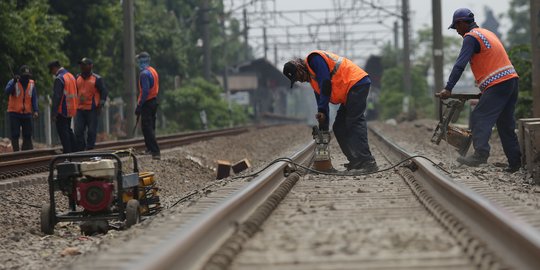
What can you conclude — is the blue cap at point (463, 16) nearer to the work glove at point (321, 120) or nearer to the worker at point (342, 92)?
the worker at point (342, 92)

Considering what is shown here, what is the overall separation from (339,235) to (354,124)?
463 cm

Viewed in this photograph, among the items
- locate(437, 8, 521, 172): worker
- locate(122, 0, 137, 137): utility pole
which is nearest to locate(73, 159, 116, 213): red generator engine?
locate(437, 8, 521, 172): worker

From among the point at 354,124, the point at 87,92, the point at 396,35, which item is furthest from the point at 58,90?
the point at 396,35

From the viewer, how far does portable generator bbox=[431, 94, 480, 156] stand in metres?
10.0

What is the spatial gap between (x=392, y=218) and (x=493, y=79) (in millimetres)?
4198

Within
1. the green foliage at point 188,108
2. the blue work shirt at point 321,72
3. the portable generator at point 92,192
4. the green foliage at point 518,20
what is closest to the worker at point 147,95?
the blue work shirt at point 321,72

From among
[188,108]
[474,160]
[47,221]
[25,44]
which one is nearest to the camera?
[47,221]

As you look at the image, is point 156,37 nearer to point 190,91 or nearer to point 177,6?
point 190,91

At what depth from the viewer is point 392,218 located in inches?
227

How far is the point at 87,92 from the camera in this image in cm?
1315

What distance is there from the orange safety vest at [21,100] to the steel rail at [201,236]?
9.80 meters

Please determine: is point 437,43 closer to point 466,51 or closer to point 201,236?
point 466,51

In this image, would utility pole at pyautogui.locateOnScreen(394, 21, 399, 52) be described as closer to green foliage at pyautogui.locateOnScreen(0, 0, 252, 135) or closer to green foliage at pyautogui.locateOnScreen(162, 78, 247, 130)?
green foliage at pyautogui.locateOnScreen(0, 0, 252, 135)

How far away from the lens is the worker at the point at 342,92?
921cm
